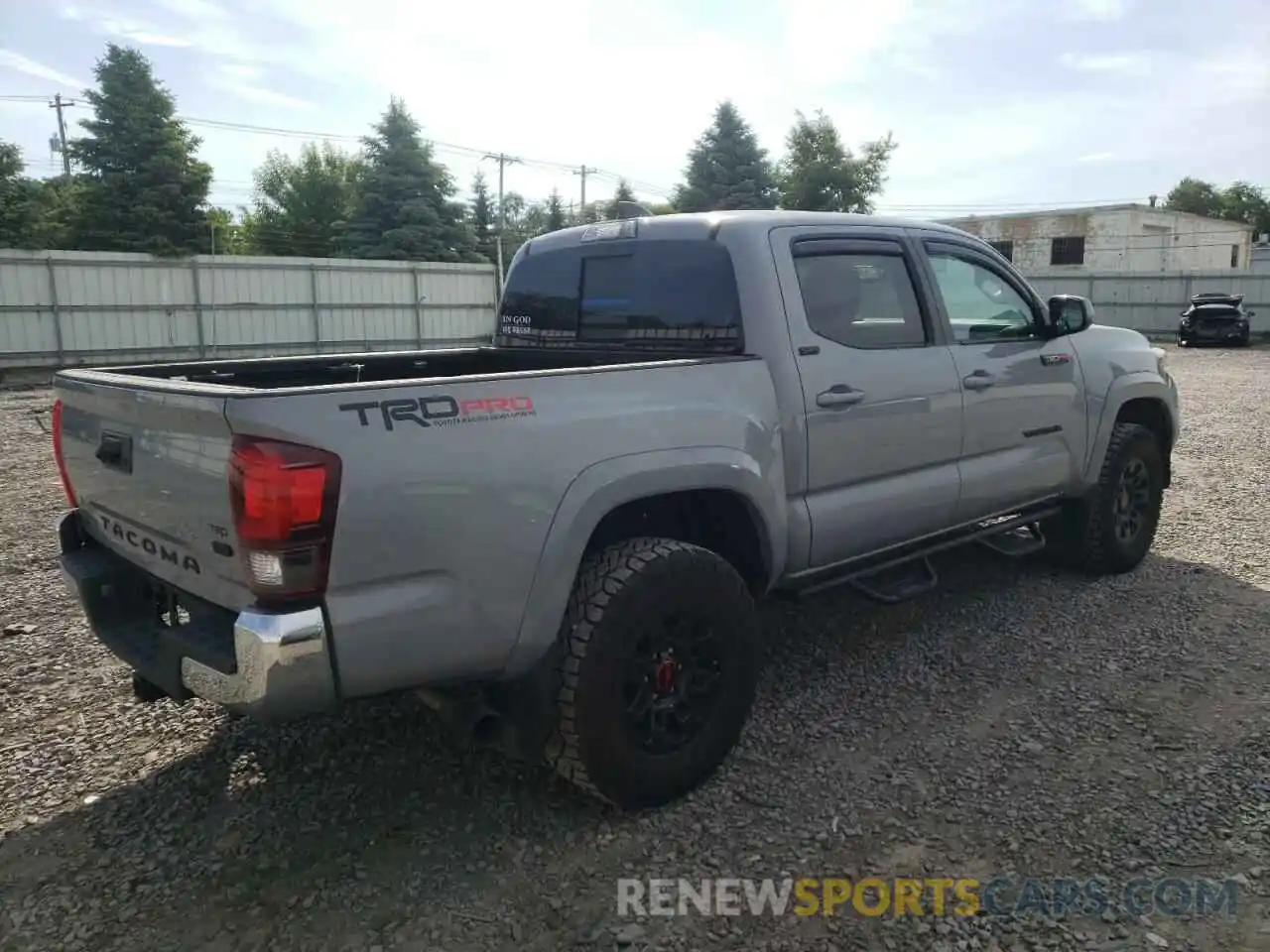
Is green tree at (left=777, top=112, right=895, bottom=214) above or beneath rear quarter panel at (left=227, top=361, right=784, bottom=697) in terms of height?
above

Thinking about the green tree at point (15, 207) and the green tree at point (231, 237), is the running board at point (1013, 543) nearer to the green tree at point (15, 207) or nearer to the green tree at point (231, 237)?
the green tree at point (15, 207)

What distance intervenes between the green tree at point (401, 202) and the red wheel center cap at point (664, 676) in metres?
30.7

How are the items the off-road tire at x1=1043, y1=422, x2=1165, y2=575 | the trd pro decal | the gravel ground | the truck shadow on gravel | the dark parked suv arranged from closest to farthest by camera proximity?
the trd pro decal, the gravel ground, the truck shadow on gravel, the off-road tire at x1=1043, y1=422, x2=1165, y2=575, the dark parked suv

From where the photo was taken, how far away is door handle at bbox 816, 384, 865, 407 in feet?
11.7

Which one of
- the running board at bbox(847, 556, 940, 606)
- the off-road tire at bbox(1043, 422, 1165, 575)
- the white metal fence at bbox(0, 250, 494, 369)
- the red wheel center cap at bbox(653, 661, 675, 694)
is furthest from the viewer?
the white metal fence at bbox(0, 250, 494, 369)

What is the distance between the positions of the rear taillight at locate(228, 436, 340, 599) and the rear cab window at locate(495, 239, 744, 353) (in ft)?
5.69

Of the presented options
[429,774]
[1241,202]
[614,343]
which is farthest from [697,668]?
[1241,202]

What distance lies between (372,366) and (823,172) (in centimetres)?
3955

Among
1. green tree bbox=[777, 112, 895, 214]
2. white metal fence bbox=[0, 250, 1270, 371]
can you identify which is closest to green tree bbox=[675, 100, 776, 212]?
green tree bbox=[777, 112, 895, 214]

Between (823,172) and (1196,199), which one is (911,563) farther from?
(1196,199)

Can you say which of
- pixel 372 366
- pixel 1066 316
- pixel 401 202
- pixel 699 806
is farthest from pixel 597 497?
pixel 401 202

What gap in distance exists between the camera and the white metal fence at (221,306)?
18156mm

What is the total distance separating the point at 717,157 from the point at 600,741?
1468 inches

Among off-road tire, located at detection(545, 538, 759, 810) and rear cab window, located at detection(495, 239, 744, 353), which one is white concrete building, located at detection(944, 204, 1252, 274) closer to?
rear cab window, located at detection(495, 239, 744, 353)
